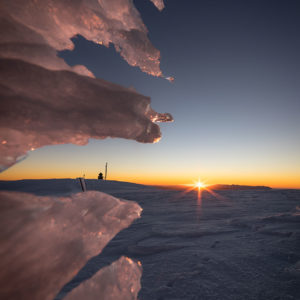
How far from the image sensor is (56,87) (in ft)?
2.73

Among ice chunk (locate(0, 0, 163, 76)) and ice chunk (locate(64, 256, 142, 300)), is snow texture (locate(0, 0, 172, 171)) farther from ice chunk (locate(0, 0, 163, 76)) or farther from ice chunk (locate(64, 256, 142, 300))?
ice chunk (locate(64, 256, 142, 300))

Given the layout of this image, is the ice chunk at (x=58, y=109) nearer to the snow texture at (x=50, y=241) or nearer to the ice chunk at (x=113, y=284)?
the snow texture at (x=50, y=241)

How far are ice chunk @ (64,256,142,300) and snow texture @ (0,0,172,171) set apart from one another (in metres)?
0.74

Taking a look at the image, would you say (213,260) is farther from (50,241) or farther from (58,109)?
(58,109)

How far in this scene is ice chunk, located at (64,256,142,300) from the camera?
932 mm

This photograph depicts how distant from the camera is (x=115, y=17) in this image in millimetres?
1010

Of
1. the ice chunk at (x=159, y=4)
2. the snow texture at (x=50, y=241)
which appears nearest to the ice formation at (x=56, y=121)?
the snow texture at (x=50, y=241)

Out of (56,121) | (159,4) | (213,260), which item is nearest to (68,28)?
(56,121)

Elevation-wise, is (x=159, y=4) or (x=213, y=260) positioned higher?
(x=159, y=4)

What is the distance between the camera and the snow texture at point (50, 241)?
685 mm

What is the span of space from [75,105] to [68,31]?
0.39m

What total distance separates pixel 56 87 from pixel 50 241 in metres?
0.69

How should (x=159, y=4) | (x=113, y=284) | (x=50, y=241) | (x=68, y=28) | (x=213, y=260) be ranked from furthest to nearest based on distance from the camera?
(x=213, y=260), (x=159, y=4), (x=113, y=284), (x=68, y=28), (x=50, y=241)

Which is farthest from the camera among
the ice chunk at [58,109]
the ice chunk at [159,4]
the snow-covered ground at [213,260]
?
the snow-covered ground at [213,260]
